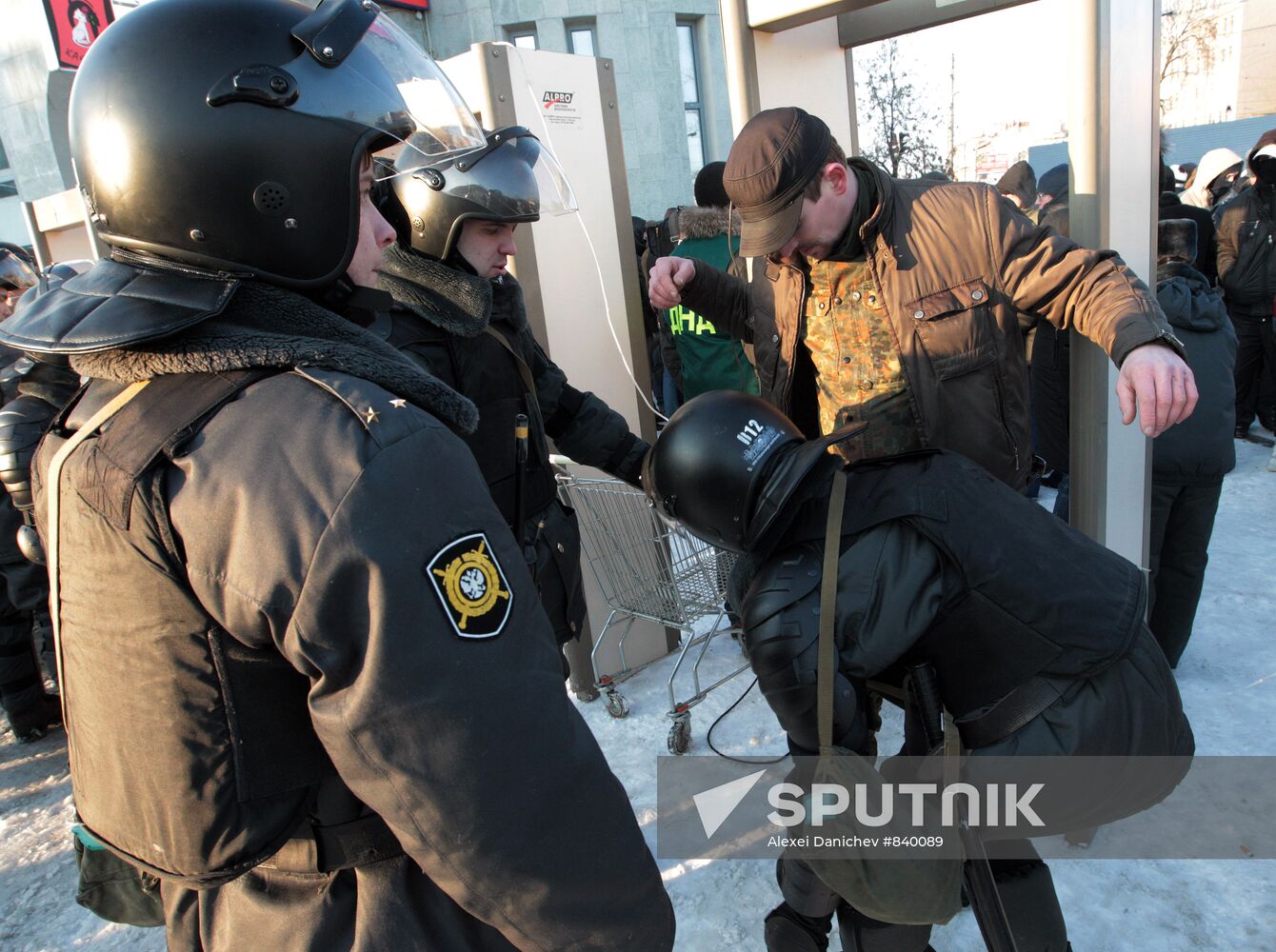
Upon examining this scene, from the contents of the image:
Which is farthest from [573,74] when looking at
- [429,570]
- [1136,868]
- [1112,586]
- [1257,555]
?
[1257,555]

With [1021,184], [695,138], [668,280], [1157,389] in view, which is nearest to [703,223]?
[668,280]

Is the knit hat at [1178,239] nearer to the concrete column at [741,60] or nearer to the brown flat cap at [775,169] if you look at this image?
the concrete column at [741,60]

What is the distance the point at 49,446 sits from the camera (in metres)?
1.08

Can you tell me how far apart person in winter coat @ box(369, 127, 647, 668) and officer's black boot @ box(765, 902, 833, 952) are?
1040mm

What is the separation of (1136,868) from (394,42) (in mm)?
2977

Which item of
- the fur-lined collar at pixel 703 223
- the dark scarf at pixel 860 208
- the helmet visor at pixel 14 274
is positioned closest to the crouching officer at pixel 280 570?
the dark scarf at pixel 860 208

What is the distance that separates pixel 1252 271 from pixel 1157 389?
5.61 metres

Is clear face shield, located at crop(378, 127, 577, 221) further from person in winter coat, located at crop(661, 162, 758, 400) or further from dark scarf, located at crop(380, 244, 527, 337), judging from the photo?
person in winter coat, located at crop(661, 162, 758, 400)

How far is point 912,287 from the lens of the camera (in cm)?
238

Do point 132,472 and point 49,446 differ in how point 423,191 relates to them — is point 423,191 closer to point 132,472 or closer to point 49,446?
point 49,446

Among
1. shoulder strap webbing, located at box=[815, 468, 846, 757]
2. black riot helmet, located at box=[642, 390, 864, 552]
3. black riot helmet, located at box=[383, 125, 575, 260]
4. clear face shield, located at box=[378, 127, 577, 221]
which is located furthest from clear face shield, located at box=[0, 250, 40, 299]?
shoulder strap webbing, located at box=[815, 468, 846, 757]

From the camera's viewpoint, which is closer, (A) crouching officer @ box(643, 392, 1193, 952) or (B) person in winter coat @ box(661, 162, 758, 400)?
(A) crouching officer @ box(643, 392, 1193, 952)

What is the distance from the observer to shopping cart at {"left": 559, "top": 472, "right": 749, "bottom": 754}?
3.38 m

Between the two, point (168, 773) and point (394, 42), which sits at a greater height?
point (394, 42)
